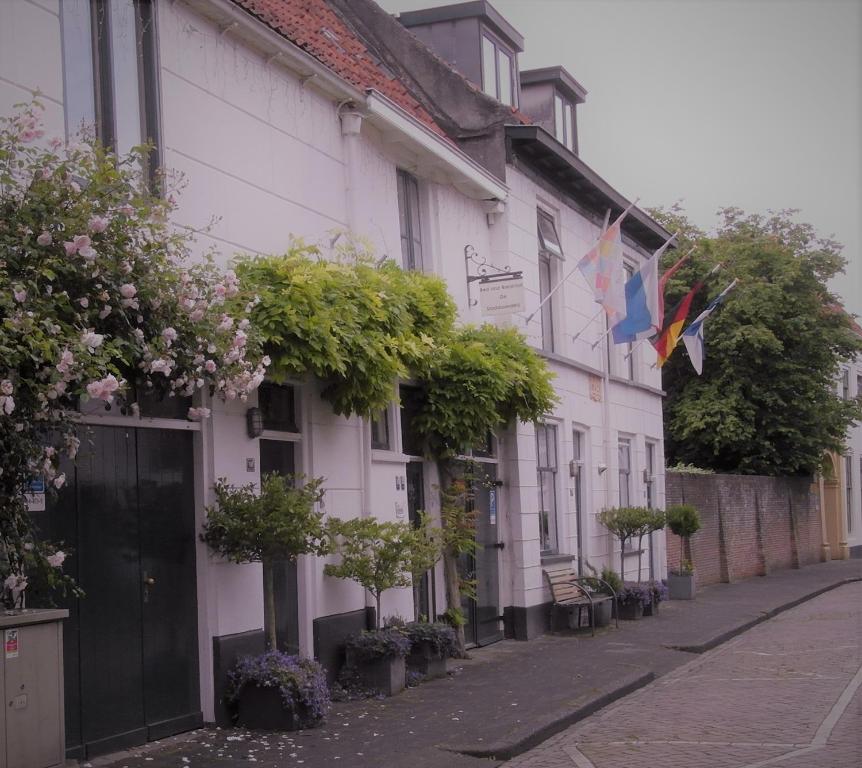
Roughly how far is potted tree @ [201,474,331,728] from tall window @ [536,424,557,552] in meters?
8.15

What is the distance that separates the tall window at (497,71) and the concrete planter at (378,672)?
10528 mm

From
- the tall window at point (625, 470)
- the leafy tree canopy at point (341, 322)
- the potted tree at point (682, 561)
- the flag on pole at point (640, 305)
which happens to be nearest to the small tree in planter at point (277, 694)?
the leafy tree canopy at point (341, 322)

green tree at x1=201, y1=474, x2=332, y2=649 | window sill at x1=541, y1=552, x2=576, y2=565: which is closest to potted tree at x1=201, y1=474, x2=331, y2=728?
green tree at x1=201, y1=474, x2=332, y2=649

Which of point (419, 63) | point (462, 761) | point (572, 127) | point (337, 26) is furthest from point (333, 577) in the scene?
point (572, 127)

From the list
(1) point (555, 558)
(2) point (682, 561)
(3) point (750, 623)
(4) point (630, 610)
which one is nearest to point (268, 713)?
(1) point (555, 558)

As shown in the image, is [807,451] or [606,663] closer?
[606,663]

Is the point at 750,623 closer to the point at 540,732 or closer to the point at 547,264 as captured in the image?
the point at 547,264

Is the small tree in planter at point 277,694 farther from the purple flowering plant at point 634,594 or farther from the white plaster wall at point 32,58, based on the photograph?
the purple flowering plant at point 634,594

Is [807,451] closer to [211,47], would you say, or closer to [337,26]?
[337,26]

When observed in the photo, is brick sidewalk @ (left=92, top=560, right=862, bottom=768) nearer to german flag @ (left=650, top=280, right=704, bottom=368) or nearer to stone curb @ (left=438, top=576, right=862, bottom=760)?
stone curb @ (left=438, top=576, right=862, bottom=760)

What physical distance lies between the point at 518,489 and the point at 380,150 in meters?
5.33

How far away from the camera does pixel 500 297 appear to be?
14.8m

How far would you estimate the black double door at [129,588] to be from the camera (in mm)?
8320

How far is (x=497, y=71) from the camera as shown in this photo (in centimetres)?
1938
